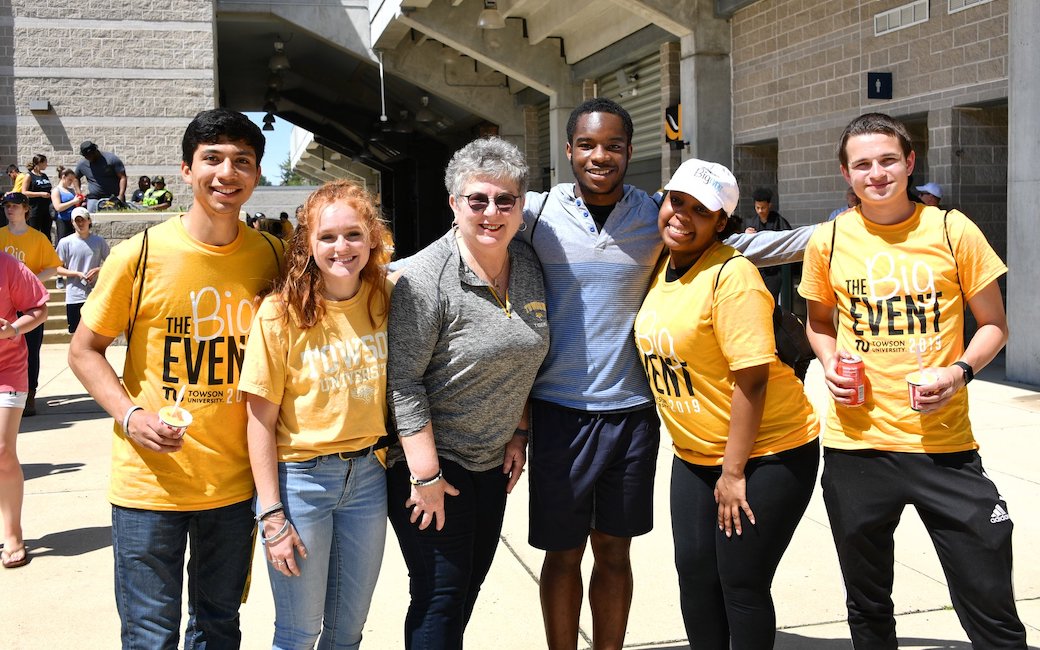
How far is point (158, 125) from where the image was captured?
769 inches

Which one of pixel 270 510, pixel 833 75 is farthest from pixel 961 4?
pixel 270 510

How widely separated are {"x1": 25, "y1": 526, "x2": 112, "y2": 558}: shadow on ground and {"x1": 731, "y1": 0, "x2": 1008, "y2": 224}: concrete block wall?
9122mm

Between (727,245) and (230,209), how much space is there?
61.3 inches

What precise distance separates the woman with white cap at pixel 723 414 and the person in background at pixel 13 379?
11.1ft

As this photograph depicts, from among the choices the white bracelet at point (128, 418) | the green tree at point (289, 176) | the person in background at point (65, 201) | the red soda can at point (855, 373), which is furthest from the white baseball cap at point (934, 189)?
the green tree at point (289, 176)

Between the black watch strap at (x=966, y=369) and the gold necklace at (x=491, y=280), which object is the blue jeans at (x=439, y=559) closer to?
the gold necklace at (x=491, y=280)

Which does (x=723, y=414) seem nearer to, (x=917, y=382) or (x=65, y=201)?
(x=917, y=382)

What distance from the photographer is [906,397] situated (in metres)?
3.03

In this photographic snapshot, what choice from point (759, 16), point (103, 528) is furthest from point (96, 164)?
point (103, 528)

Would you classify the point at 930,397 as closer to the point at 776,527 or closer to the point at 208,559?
the point at 776,527

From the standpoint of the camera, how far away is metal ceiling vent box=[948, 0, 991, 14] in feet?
33.2

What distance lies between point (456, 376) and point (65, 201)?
1481 cm

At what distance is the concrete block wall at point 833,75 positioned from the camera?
10312mm

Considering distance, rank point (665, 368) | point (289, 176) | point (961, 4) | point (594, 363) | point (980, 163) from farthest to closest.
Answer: point (289, 176) → point (980, 163) → point (961, 4) → point (594, 363) → point (665, 368)
